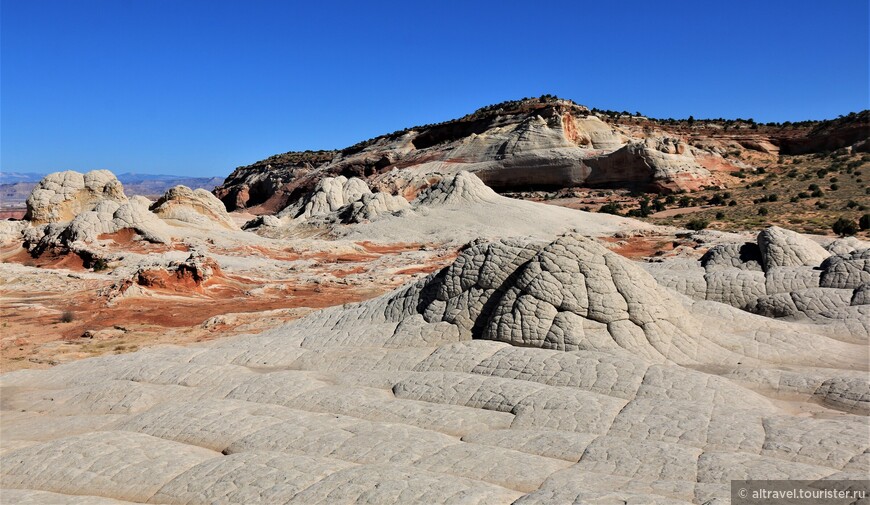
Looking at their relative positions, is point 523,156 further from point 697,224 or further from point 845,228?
point 845,228

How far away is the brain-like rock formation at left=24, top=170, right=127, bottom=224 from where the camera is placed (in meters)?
29.6

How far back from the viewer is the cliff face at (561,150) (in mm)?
43156

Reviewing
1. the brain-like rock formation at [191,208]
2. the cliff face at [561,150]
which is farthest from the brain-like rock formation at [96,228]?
the cliff face at [561,150]

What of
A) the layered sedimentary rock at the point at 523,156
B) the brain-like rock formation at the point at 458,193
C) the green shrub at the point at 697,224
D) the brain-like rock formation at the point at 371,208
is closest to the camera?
the green shrub at the point at 697,224

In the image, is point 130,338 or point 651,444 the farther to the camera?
point 130,338

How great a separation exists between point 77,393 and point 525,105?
178ft

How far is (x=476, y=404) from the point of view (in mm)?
5770

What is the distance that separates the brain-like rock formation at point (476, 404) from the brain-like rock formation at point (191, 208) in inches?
901

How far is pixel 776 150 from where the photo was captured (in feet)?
174

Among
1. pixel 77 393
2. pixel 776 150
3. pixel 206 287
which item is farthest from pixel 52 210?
pixel 776 150

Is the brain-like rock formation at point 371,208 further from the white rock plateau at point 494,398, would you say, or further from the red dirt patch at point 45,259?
the white rock plateau at point 494,398

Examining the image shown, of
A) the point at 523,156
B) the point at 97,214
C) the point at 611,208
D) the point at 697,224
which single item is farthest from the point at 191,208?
the point at 697,224

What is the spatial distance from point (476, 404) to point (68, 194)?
3204 cm

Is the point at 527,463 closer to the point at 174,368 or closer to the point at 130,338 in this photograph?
the point at 174,368
